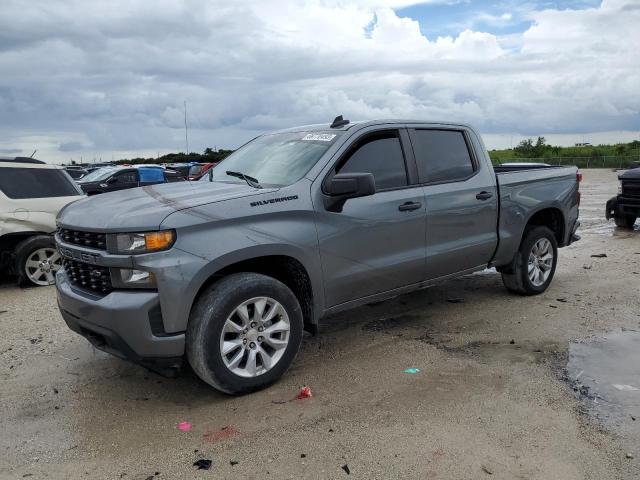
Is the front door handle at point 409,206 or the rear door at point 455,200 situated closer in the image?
the front door handle at point 409,206

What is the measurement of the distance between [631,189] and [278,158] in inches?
383

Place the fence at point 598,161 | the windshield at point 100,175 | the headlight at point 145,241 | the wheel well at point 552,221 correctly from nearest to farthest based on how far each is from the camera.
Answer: the headlight at point 145,241 < the wheel well at point 552,221 < the windshield at point 100,175 < the fence at point 598,161

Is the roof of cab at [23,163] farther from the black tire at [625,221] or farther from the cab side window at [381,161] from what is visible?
the black tire at [625,221]

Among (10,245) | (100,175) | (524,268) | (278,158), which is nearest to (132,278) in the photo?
(278,158)

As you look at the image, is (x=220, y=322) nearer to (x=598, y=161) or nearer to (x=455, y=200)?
(x=455, y=200)

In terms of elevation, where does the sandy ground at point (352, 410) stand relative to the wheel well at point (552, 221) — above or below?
below

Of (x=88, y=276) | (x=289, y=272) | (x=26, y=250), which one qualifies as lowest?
(x=26, y=250)

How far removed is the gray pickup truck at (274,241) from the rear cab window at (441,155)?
0.01 m

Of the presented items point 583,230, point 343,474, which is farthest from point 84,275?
point 583,230

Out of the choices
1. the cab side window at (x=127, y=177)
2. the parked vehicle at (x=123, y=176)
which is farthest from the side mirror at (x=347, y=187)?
the cab side window at (x=127, y=177)

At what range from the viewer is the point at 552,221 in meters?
6.87

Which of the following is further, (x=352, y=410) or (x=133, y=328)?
(x=352, y=410)

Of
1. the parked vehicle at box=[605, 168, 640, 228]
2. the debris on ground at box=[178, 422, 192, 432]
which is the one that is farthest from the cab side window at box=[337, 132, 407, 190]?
the parked vehicle at box=[605, 168, 640, 228]

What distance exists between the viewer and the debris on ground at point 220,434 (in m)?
3.50
